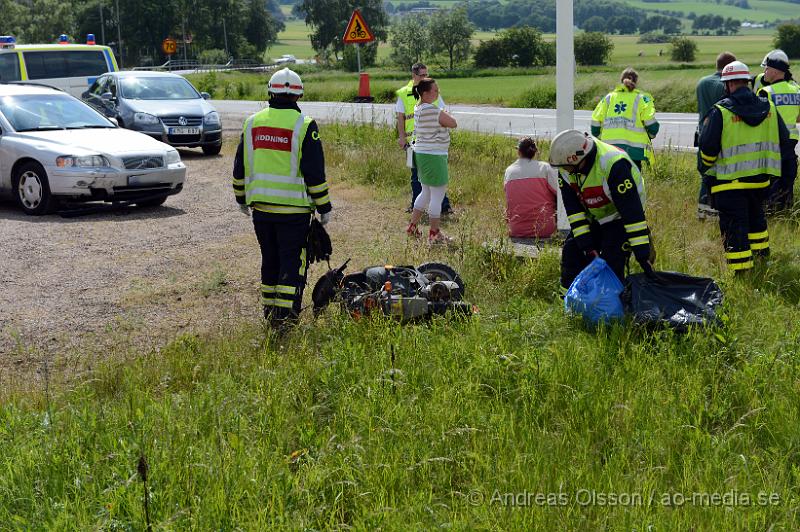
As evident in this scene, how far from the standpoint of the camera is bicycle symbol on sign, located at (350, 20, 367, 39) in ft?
72.1

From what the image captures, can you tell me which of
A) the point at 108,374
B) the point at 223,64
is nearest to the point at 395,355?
the point at 108,374

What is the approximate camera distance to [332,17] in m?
103

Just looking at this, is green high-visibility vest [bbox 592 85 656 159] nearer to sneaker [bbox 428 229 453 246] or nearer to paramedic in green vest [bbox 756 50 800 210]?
paramedic in green vest [bbox 756 50 800 210]

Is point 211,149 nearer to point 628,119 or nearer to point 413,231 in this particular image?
point 413,231

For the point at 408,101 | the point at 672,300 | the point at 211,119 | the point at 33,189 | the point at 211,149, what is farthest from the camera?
the point at 211,149

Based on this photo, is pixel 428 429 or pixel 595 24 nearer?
pixel 428 429

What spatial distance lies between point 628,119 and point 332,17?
96158 mm

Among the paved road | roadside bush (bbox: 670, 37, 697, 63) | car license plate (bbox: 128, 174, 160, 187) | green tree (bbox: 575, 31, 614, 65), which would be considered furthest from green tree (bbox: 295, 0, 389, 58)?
car license plate (bbox: 128, 174, 160, 187)

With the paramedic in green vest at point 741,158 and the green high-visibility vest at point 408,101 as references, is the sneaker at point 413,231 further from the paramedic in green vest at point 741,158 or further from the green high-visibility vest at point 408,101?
the paramedic in green vest at point 741,158

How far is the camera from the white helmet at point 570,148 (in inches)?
248

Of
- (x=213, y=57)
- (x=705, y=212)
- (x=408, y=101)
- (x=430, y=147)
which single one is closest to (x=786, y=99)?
(x=705, y=212)

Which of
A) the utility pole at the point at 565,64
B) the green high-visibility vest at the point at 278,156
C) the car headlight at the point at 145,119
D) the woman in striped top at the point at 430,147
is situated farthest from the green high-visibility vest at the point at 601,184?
the car headlight at the point at 145,119

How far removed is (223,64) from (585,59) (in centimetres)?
3798

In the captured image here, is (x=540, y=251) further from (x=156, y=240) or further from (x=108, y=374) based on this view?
(x=156, y=240)
